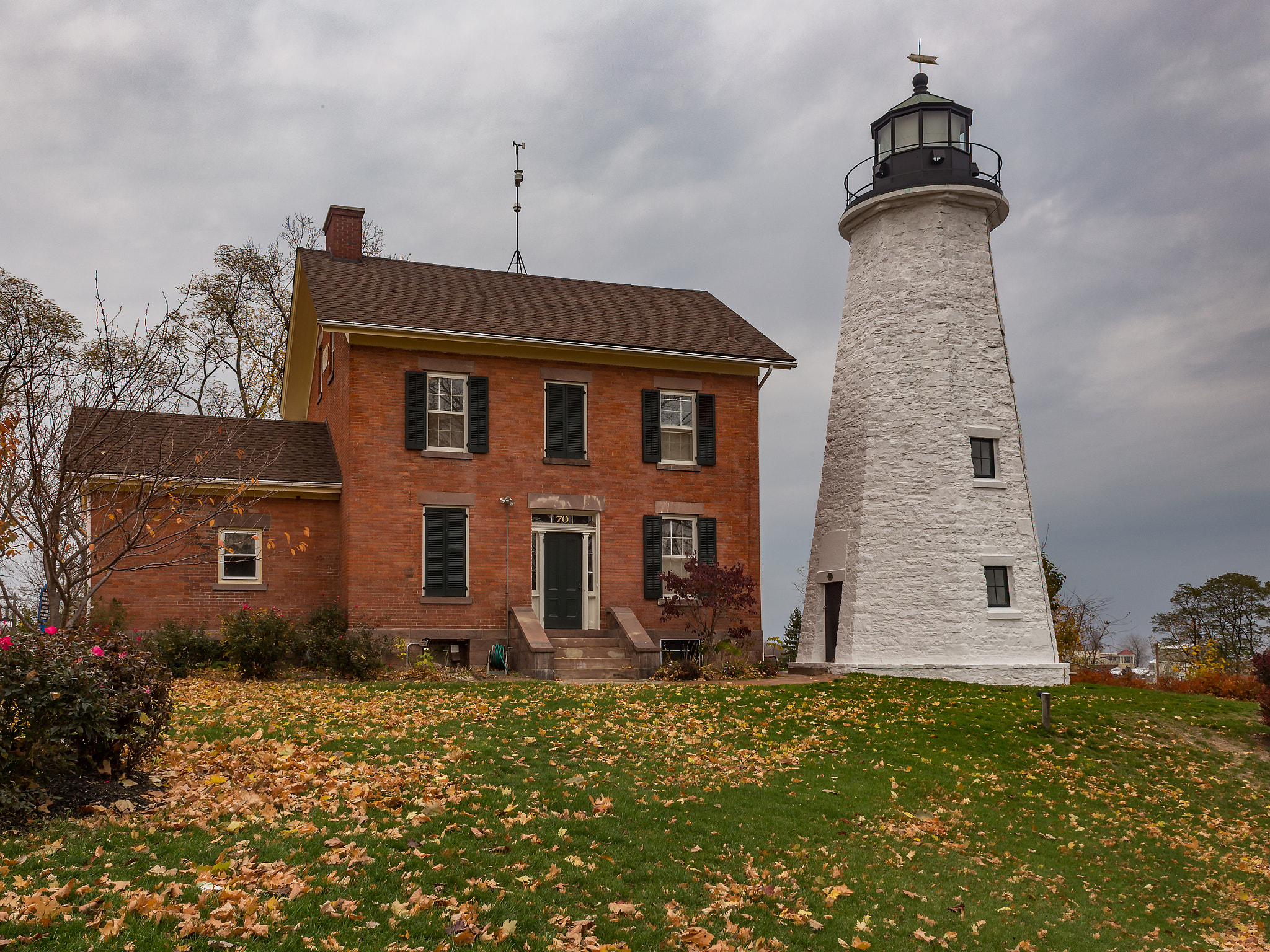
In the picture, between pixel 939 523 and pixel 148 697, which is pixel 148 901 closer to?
pixel 148 697

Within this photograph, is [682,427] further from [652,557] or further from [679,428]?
[652,557]

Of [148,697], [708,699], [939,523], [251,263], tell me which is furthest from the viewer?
[251,263]

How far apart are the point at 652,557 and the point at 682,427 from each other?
2.99 metres

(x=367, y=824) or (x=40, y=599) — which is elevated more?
(x=40, y=599)

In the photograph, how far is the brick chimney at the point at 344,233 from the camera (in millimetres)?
23281

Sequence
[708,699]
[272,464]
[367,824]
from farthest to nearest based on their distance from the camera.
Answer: [272,464] < [708,699] < [367,824]

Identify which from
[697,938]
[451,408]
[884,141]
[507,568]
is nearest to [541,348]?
[451,408]

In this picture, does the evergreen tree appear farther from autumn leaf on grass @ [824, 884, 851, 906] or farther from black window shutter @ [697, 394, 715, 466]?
autumn leaf on grass @ [824, 884, 851, 906]

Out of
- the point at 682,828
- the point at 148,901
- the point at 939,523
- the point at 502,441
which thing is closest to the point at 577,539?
the point at 502,441

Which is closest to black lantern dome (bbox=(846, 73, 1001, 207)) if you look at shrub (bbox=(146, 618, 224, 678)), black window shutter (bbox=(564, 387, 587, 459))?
black window shutter (bbox=(564, 387, 587, 459))

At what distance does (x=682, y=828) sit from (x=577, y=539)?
1205 centimetres

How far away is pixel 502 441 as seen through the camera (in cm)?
2011

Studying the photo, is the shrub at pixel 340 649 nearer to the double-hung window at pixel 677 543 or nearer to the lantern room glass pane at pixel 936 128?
the double-hung window at pixel 677 543

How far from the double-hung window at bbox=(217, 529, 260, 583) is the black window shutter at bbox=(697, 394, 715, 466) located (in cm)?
919
